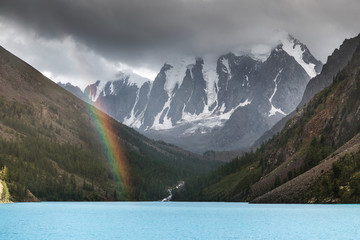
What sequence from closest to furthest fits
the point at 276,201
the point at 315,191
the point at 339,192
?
the point at 339,192 → the point at 315,191 → the point at 276,201

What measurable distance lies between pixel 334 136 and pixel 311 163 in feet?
70.5

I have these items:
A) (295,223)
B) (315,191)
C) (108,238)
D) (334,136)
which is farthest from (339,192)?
(108,238)

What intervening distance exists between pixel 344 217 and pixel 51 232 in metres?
59.6

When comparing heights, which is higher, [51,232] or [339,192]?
[339,192]

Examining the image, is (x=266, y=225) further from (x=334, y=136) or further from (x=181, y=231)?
(x=334, y=136)

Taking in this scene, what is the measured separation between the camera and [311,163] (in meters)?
A: 186

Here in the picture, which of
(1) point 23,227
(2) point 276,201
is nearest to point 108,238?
(1) point 23,227

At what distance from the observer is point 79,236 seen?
76.3 metres

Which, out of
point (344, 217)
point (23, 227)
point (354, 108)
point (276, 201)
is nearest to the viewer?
point (23, 227)

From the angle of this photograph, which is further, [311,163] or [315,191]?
[311,163]

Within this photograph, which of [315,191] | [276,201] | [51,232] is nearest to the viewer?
[51,232]

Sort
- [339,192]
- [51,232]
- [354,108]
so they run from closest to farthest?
[51,232] < [339,192] < [354,108]

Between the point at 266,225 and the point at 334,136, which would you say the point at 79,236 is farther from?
the point at 334,136

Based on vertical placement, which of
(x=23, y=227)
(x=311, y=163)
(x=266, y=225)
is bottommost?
(x=23, y=227)
